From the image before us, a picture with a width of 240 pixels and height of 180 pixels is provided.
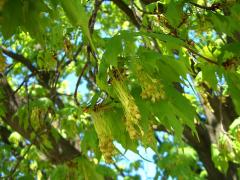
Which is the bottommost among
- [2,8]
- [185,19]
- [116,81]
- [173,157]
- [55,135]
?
[116,81]

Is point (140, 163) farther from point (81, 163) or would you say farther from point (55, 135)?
point (81, 163)

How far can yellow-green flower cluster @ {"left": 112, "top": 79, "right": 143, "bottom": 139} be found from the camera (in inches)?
52.7

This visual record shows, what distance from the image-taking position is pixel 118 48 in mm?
1282

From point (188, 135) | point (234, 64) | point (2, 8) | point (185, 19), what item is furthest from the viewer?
point (188, 135)

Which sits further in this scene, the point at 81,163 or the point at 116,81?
the point at 81,163

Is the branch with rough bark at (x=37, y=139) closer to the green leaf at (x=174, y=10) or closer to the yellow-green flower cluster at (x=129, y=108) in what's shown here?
the green leaf at (x=174, y=10)

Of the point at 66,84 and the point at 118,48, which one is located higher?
the point at 66,84

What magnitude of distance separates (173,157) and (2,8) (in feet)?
14.0

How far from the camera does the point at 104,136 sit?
58.7 inches

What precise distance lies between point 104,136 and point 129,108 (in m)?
0.20

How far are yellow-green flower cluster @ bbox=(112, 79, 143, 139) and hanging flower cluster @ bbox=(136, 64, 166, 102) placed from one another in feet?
0.17

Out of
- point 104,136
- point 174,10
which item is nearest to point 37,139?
point 174,10

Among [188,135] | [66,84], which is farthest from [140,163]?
[188,135]

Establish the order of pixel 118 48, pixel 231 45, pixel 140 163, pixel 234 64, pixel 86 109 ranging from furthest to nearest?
pixel 140 163
pixel 234 64
pixel 231 45
pixel 86 109
pixel 118 48
